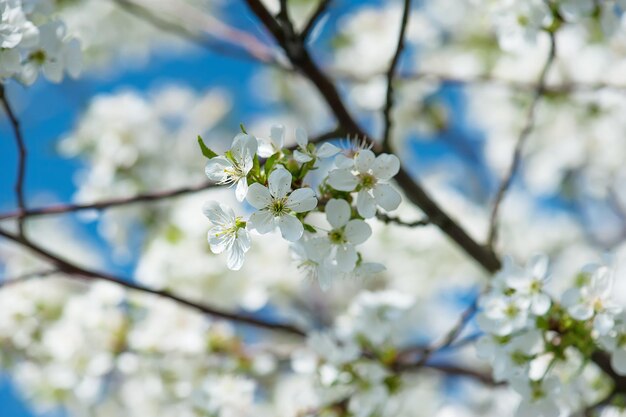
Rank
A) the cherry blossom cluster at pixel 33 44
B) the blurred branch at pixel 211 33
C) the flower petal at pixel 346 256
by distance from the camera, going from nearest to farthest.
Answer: the flower petal at pixel 346 256
the cherry blossom cluster at pixel 33 44
the blurred branch at pixel 211 33

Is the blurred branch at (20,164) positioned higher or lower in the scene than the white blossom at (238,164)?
lower

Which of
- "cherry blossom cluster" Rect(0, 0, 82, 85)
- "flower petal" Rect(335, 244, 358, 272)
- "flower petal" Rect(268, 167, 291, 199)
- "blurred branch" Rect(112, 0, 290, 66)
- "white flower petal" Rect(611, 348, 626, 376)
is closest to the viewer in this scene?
"flower petal" Rect(268, 167, 291, 199)

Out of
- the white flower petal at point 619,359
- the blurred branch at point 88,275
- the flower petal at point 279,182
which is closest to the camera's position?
the flower petal at point 279,182

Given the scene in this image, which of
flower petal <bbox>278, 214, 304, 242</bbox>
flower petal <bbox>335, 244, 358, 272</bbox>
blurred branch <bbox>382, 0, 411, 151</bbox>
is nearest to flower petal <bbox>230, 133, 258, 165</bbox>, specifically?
flower petal <bbox>278, 214, 304, 242</bbox>

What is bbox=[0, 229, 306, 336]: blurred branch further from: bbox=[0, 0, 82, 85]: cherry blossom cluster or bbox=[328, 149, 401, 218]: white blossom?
bbox=[328, 149, 401, 218]: white blossom

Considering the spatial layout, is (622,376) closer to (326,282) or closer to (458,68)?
(326,282)

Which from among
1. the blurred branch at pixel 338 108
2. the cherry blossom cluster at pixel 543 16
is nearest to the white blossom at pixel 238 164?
the blurred branch at pixel 338 108

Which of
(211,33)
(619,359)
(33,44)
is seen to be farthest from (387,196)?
(211,33)

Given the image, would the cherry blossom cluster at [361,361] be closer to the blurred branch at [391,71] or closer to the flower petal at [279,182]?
the blurred branch at [391,71]
